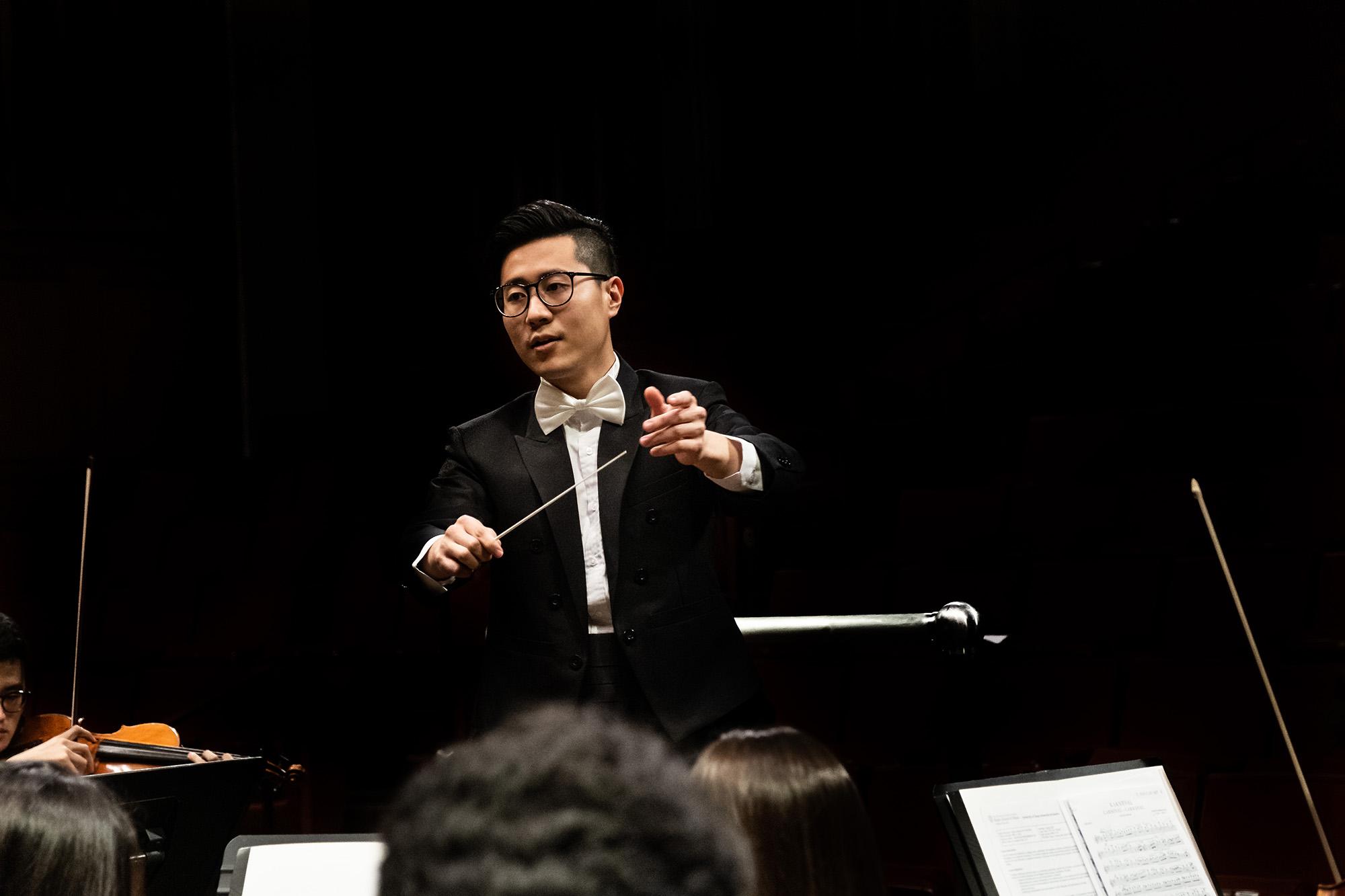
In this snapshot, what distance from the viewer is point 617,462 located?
4.44 feet

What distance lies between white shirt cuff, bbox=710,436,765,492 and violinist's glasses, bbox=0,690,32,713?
1.12 metres

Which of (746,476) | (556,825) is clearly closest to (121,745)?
(746,476)

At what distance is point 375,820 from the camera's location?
278 cm

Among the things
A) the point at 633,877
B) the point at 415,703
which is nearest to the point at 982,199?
the point at 415,703

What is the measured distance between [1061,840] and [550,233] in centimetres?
81

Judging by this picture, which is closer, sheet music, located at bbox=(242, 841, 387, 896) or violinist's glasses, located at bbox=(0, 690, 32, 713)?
sheet music, located at bbox=(242, 841, 387, 896)

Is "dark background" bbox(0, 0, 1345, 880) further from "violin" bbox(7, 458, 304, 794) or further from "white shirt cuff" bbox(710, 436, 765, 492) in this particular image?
"white shirt cuff" bbox(710, 436, 765, 492)

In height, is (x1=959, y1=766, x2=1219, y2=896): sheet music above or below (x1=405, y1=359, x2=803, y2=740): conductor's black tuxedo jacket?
below

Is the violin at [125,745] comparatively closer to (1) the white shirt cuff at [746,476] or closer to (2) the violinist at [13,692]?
(2) the violinist at [13,692]

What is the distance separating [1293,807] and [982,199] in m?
3.15

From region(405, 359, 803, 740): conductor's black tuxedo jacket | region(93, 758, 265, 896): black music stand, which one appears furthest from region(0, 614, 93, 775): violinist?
region(405, 359, 803, 740): conductor's black tuxedo jacket

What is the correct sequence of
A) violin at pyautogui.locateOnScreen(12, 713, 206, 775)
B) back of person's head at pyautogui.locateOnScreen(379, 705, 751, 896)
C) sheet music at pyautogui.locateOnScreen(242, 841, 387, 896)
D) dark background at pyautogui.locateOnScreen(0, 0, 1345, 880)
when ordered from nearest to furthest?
back of person's head at pyautogui.locateOnScreen(379, 705, 751, 896), sheet music at pyautogui.locateOnScreen(242, 841, 387, 896), violin at pyautogui.locateOnScreen(12, 713, 206, 775), dark background at pyautogui.locateOnScreen(0, 0, 1345, 880)

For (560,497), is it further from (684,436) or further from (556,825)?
(556,825)

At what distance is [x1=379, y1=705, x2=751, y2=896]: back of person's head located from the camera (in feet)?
1.47
